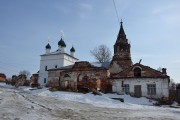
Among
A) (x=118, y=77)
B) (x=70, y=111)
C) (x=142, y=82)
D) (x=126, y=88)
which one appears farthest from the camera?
(x=118, y=77)

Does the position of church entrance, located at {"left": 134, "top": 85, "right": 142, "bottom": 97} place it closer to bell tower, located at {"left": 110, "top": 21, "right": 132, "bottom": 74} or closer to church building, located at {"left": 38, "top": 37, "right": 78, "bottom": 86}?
bell tower, located at {"left": 110, "top": 21, "right": 132, "bottom": 74}

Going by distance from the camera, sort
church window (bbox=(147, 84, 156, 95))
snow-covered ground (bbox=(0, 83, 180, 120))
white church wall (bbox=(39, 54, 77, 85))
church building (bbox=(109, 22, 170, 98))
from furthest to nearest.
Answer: white church wall (bbox=(39, 54, 77, 85)) < church window (bbox=(147, 84, 156, 95)) < church building (bbox=(109, 22, 170, 98)) < snow-covered ground (bbox=(0, 83, 180, 120))

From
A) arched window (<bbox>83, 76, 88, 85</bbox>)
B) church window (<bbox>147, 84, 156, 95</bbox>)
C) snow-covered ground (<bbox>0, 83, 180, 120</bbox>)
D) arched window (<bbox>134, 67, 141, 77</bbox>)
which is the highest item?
arched window (<bbox>134, 67, 141, 77</bbox>)

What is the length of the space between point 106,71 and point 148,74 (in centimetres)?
661

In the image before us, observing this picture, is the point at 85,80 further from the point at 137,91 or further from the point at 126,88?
the point at 137,91

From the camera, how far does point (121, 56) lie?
1339 inches

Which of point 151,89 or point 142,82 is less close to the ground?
point 142,82

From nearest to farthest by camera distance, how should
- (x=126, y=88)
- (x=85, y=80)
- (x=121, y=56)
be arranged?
1. (x=126, y=88)
2. (x=85, y=80)
3. (x=121, y=56)

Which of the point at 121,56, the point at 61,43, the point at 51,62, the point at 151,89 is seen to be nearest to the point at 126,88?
the point at 151,89

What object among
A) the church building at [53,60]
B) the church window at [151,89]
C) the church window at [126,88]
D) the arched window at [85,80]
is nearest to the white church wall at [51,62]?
the church building at [53,60]

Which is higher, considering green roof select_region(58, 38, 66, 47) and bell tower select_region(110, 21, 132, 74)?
green roof select_region(58, 38, 66, 47)

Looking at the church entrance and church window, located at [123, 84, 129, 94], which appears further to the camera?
church window, located at [123, 84, 129, 94]

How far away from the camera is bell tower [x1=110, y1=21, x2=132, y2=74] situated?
3366cm

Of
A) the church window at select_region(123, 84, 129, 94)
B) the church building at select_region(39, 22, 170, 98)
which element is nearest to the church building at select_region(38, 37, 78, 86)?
the church building at select_region(39, 22, 170, 98)
